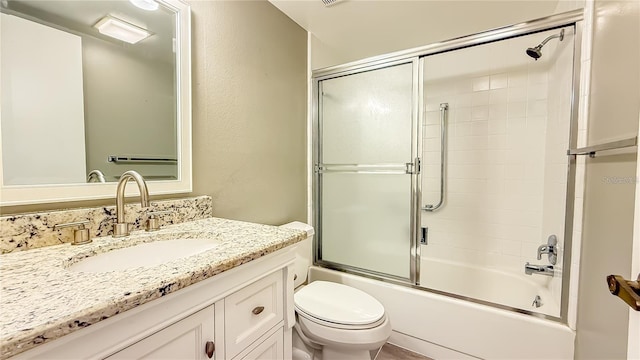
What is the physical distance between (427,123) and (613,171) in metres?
1.51

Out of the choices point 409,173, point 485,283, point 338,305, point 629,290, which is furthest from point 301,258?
point 485,283

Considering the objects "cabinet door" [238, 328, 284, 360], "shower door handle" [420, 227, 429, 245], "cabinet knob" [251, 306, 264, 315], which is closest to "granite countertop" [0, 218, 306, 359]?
"cabinet knob" [251, 306, 264, 315]

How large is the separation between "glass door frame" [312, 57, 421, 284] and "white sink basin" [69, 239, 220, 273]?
1.21 meters

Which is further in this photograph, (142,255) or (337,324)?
(337,324)

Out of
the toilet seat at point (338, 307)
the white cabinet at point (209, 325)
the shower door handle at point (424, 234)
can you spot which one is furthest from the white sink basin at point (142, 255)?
the shower door handle at point (424, 234)

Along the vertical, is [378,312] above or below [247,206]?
below

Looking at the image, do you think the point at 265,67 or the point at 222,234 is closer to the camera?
the point at 222,234

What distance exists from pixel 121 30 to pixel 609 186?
1.94 metres

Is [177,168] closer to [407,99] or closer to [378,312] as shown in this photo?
[378,312]

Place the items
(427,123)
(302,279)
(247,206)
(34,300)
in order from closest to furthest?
(34,300)
(247,206)
(302,279)
(427,123)

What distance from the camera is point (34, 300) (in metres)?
0.47

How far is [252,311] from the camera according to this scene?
0.81 meters

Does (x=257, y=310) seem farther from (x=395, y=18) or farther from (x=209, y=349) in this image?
(x=395, y=18)

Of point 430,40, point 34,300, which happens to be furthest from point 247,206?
point 430,40
